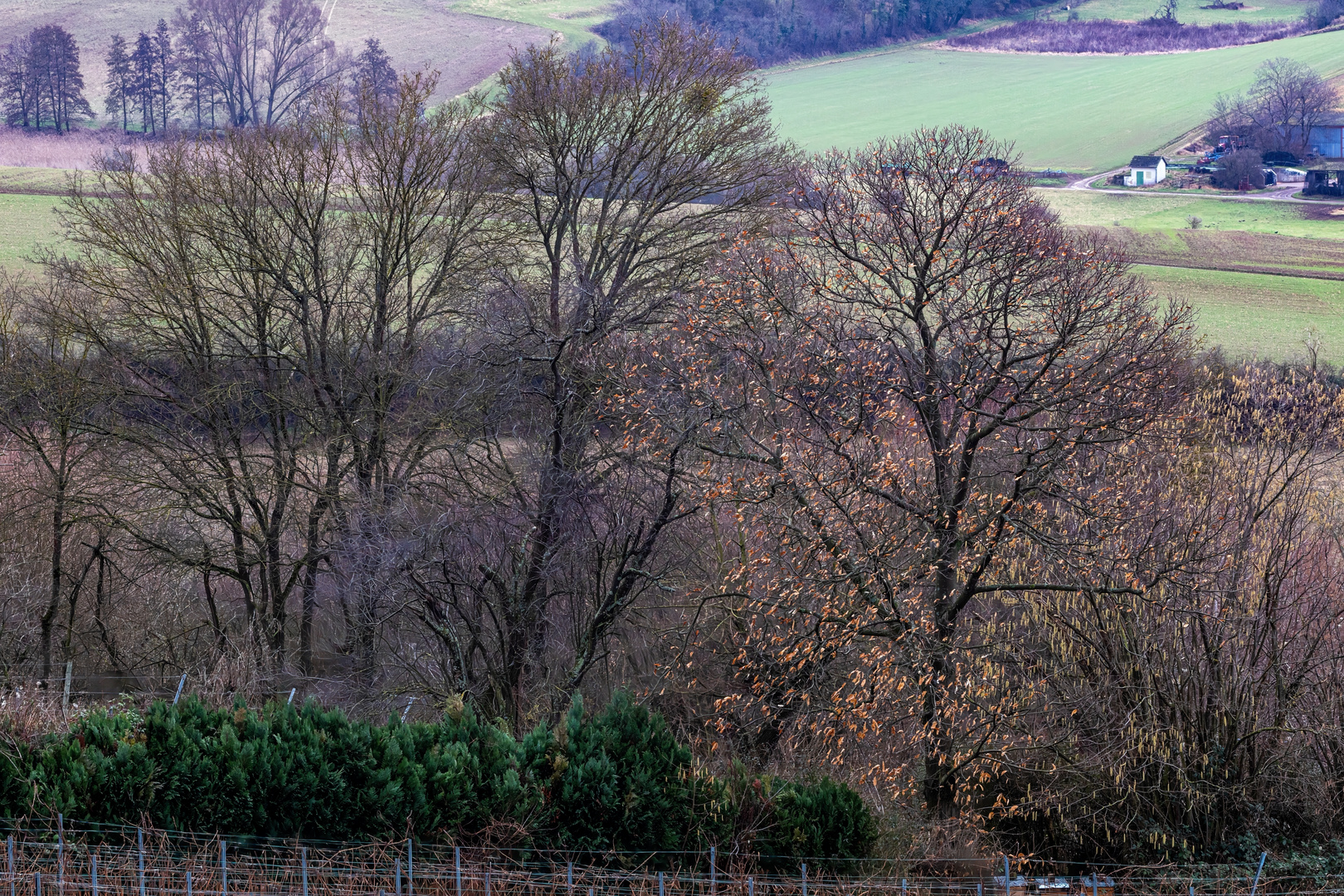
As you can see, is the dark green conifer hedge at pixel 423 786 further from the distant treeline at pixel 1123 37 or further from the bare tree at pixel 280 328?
the distant treeline at pixel 1123 37

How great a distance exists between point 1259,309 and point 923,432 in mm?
37166

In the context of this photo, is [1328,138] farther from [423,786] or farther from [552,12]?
[423,786]

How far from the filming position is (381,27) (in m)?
92.6

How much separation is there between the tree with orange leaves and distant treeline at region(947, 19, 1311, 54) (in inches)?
3701

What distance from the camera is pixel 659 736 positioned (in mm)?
13375

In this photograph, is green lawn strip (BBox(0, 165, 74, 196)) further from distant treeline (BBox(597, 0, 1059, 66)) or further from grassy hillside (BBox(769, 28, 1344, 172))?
grassy hillside (BBox(769, 28, 1344, 172))

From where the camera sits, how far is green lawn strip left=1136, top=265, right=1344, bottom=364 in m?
41.5

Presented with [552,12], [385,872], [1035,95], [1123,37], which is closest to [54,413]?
[385,872]

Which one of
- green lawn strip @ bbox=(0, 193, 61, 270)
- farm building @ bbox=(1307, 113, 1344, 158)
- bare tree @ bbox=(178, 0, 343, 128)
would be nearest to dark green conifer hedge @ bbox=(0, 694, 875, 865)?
green lawn strip @ bbox=(0, 193, 61, 270)

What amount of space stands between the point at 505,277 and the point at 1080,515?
16326 millimetres

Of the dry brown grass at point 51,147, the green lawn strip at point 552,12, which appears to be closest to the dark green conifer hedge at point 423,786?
the dry brown grass at point 51,147

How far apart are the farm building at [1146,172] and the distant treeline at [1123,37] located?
1439 inches

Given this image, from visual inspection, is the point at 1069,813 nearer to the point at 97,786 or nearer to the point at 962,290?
the point at 962,290

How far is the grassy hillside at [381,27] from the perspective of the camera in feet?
266
